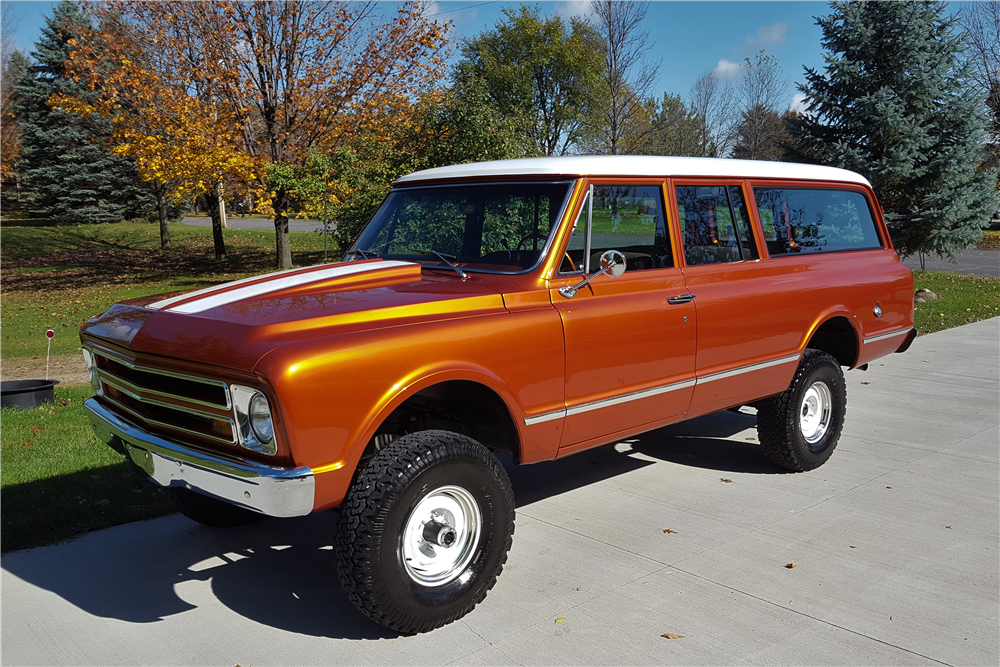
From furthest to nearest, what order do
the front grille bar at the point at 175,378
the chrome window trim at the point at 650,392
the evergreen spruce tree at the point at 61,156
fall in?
the evergreen spruce tree at the point at 61,156 → the chrome window trim at the point at 650,392 → the front grille bar at the point at 175,378

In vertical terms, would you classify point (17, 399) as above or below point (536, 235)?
below

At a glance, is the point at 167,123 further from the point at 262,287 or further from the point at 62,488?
the point at 262,287

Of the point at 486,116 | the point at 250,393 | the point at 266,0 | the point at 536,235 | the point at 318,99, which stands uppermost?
the point at 266,0

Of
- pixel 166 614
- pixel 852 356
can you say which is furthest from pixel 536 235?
pixel 852 356

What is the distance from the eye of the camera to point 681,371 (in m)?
4.73

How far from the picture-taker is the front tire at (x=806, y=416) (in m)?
5.57

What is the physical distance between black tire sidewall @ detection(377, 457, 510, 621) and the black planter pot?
5816 millimetres

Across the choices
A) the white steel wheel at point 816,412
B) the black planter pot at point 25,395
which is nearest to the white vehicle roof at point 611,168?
the white steel wheel at point 816,412

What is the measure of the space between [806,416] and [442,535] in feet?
11.0

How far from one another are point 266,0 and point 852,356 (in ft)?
44.4

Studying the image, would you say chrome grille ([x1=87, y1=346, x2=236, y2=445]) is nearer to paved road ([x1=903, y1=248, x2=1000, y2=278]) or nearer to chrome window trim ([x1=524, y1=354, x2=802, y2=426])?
chrome window trim ([x1=524, y1=354, x2=802, y2=426])

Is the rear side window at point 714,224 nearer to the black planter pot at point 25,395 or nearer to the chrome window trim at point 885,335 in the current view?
the chrome window trim at point 885,335

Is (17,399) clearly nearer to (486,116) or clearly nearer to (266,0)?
(486,116)

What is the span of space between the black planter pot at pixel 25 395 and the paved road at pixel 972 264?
21.7m
